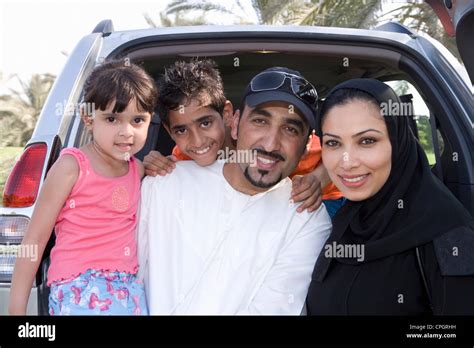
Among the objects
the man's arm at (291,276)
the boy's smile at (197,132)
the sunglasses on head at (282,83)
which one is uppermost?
the sunglasses on head at (282,83)

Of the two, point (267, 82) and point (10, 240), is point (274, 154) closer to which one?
point (267, 82)

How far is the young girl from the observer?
7.56 ft

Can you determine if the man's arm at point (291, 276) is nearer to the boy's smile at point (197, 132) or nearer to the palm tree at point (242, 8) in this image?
the boy's smile at point (197, 132)

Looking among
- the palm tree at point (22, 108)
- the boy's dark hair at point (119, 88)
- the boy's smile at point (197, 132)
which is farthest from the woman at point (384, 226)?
the palm tree at point (22, 108)

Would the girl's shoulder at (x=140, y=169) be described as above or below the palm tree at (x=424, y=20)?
below

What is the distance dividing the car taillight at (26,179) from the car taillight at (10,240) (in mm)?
64

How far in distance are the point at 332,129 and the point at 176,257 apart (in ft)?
2.66

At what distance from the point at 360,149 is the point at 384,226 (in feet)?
0.99

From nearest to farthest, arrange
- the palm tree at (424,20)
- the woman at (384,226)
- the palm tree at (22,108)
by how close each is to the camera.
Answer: the woman at (384,226), the palm tree at (424,20), the palm tree at (22,108)

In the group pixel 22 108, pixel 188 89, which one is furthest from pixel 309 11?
pixel 188 89

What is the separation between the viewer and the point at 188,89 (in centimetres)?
271

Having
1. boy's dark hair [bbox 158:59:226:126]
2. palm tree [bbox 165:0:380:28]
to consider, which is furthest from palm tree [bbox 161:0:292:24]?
boy's dark hair [bbox 158:59:226:126]

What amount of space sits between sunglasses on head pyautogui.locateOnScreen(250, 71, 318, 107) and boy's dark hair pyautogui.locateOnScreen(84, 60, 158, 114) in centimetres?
44

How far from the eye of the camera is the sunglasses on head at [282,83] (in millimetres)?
2553
